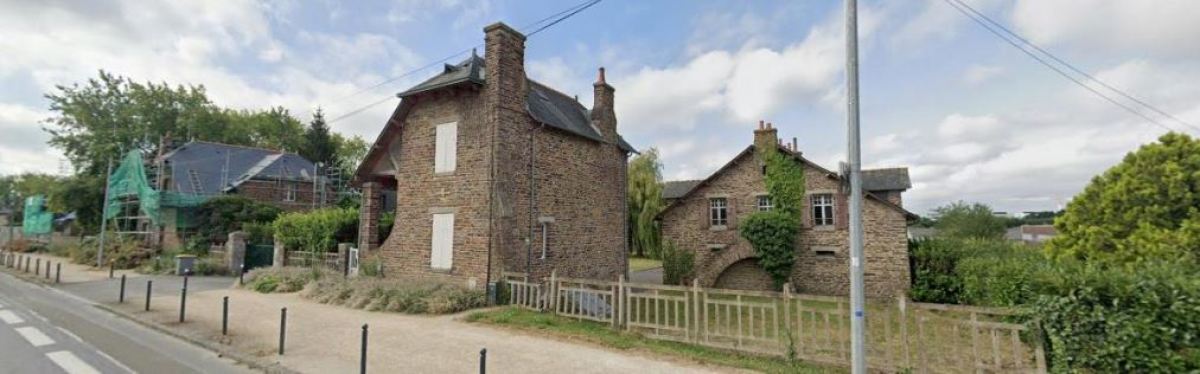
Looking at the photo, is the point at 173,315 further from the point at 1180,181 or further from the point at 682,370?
the point at 1180,181

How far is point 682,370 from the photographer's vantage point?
7.33 m

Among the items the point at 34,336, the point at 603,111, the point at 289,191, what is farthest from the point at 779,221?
the point at 289,191

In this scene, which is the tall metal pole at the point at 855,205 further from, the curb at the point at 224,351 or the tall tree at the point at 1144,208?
the tall tree at the point at 1144,208

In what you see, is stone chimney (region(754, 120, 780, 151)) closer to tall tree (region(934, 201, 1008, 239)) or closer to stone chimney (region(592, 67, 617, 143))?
stone chimney (region(592, 67, 617, 143))

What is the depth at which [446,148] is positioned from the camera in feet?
46.5

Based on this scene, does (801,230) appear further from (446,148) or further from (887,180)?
(446,148)

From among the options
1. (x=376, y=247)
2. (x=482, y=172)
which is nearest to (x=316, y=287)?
(x=376, y=247)

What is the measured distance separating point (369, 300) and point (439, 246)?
2.26m

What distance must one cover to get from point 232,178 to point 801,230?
32732 millimetres

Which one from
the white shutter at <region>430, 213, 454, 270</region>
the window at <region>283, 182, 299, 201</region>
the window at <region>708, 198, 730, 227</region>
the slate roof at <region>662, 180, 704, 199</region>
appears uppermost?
the slate roof at <region>662, 180, 704, 199</region>

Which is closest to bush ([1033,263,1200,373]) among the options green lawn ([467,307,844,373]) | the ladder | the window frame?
green lawn ([467,307,844,373])

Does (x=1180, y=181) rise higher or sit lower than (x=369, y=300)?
higher

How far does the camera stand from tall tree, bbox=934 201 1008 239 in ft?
163

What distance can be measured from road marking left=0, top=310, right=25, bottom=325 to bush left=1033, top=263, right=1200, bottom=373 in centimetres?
1876
